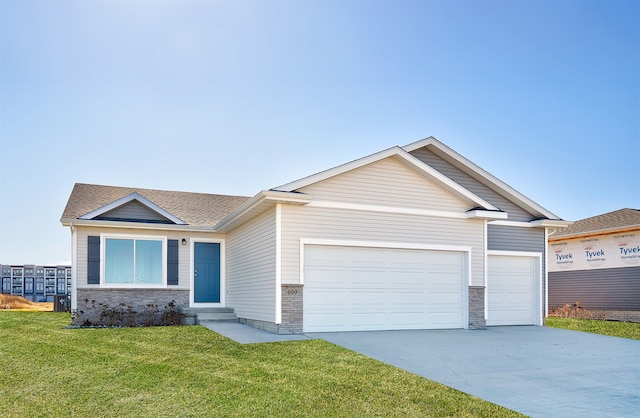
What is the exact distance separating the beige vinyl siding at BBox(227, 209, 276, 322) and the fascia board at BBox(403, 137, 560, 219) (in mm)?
Result: 5451

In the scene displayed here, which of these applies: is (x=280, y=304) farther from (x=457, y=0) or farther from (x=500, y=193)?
(x=457, y=0)

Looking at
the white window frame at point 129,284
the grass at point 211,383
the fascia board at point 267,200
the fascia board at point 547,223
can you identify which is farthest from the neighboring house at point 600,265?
the white window frame at point 129,284

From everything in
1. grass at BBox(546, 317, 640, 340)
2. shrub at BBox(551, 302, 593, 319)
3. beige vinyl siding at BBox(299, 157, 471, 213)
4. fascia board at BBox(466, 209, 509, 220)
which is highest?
beige vinyl siding at BBox(299, 157, 471, 213)

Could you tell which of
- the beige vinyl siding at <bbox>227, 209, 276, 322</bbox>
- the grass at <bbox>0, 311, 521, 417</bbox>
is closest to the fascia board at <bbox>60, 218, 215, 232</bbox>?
the beige vinyl siding at <bbox>227, 209, 276, 322</bbox>

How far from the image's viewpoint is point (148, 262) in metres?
16.6

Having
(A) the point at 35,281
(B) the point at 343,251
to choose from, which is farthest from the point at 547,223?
(A) the point at 35,281

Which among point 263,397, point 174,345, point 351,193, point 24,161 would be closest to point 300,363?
point 263,397

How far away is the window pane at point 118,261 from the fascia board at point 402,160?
6726 mm

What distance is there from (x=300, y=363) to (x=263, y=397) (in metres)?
2.01

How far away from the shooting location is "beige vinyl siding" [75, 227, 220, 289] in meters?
15.8

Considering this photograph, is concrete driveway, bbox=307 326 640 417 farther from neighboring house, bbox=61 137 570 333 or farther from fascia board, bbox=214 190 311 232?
fascia board, bbox=214 190 311 232

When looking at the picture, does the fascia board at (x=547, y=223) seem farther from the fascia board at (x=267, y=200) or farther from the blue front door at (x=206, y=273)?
the blue front door at (x=206, y=273)

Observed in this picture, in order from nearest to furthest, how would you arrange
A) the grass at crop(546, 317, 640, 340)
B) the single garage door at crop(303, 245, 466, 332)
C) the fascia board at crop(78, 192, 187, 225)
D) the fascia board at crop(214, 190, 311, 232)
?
1. the fascia board at crop(214, 190, 311, 232)
2. the single garage door at crop(303, 245, 466, 332)
3. the grass at crop(546, 317, 640, 340)
4. the fascia board at crop(78, 192, 187, 225)

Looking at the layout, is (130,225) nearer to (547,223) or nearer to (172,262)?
(172,262)
